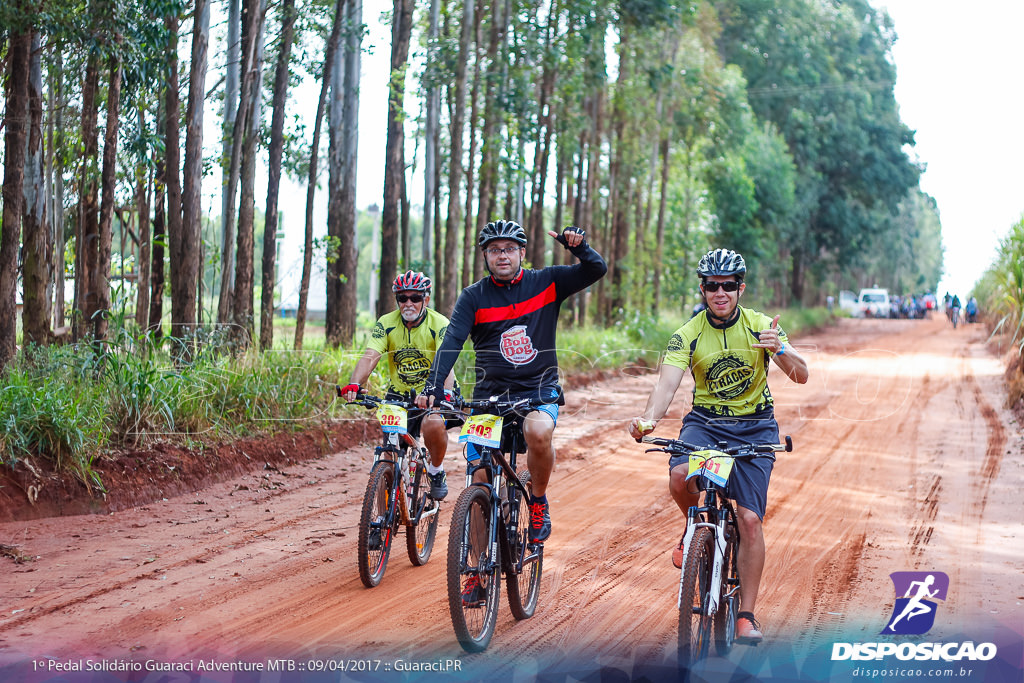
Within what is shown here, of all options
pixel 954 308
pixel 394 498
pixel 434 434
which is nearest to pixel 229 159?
pixel 394 498

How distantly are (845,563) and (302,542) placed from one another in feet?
13.9

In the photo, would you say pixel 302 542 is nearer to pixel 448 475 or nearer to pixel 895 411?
pixel 448 475

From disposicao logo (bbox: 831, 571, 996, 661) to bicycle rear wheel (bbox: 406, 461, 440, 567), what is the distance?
3.08 metres

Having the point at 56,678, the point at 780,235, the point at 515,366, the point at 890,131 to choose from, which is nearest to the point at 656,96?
the point at 780,235

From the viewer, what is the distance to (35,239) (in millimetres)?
11633

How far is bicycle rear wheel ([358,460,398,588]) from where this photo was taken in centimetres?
657

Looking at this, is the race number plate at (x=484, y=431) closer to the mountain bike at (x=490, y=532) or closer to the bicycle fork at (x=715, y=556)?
the mountain bike at (x=490, y=532)

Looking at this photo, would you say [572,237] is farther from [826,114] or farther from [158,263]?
[826,114]

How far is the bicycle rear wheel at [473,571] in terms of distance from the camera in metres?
5.15

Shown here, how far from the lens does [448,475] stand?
1071cm

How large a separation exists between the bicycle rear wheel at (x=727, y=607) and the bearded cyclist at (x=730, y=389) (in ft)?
0.16

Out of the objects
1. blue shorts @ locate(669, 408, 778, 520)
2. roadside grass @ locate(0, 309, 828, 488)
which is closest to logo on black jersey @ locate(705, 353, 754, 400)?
blue shorts @ locate(669, 408, 778, 520)

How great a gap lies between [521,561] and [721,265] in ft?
7.03

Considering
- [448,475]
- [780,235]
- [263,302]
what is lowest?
[448,475]
